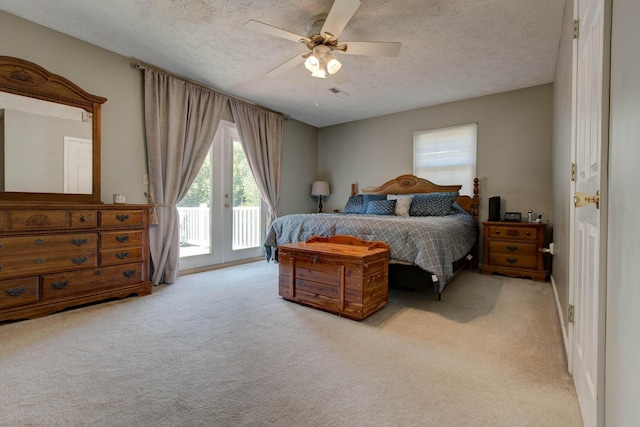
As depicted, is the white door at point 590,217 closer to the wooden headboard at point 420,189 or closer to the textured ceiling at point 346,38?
the textured ceiling at point 346,38

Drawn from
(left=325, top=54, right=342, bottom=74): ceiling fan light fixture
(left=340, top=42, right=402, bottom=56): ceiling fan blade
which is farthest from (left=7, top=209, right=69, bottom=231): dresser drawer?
(left=340, top=42, right=402, bottom=56): ceiling fan blade

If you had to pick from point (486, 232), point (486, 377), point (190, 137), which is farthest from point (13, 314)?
point (486, 232)

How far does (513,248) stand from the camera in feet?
12.1

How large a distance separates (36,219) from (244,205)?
8.48 feet

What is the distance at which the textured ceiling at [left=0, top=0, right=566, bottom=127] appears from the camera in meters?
2.38

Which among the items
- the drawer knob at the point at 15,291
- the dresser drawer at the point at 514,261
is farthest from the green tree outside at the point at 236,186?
the dresser drawer at the point at 514,261

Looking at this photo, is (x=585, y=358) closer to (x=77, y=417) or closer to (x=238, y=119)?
(x=77, y=417)

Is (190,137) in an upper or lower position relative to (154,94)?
lower

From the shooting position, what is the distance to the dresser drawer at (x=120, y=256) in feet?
8.84

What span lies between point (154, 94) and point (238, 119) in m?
1.17

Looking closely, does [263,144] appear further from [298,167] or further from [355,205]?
[355,205]

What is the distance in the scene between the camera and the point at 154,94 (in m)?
3.37

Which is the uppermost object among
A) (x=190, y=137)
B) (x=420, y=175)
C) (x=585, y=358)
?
(x=190, y=137)

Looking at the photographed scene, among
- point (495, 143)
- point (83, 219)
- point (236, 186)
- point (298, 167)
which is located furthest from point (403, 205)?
point (83, 219)
